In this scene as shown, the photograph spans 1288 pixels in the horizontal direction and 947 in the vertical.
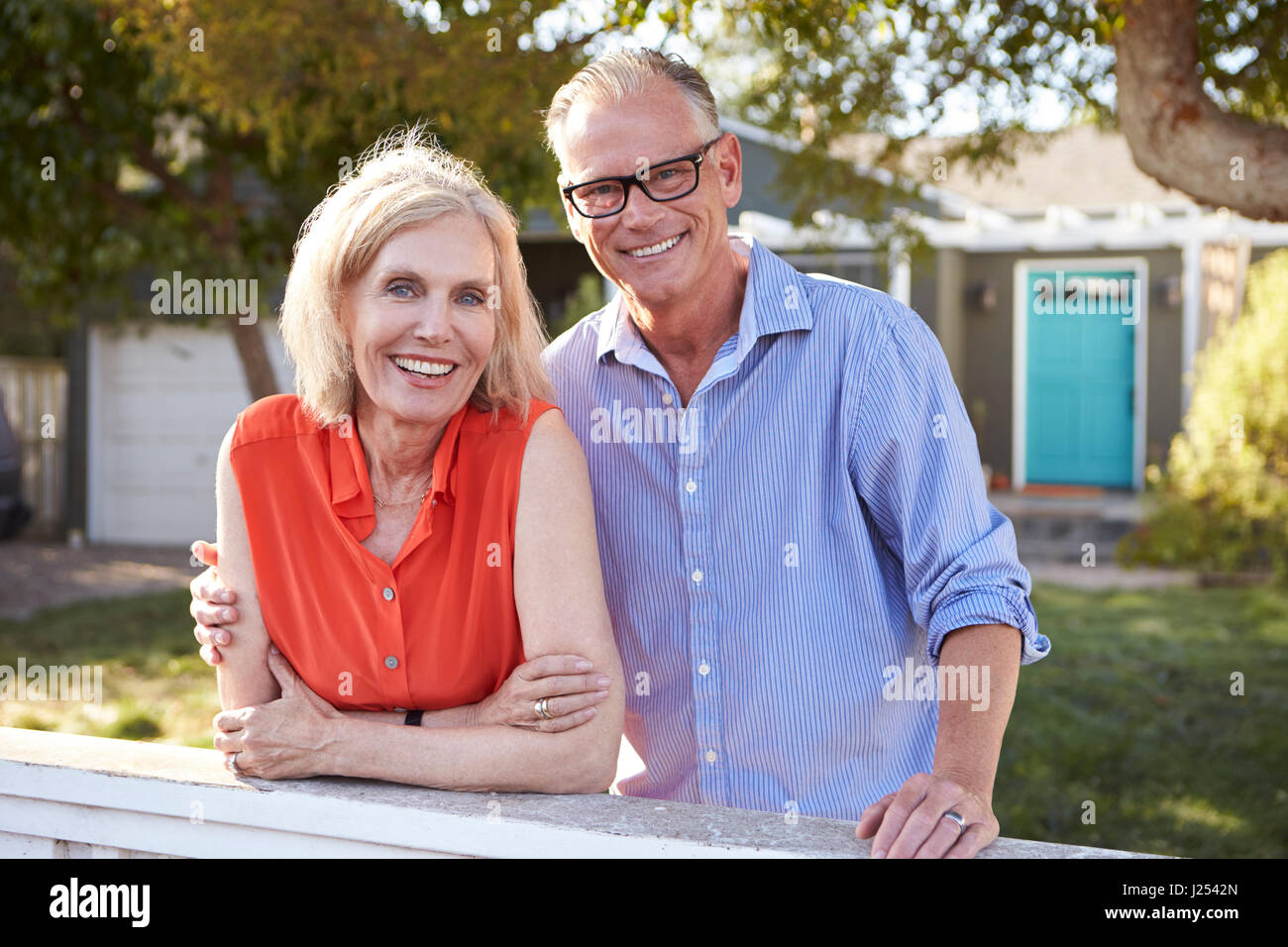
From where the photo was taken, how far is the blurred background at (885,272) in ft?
16.5

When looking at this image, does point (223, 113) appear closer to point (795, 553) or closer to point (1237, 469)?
point (795, 553)

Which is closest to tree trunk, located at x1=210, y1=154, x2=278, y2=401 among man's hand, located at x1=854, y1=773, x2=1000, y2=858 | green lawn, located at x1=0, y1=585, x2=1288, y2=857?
green lawn, located at x1=0, y1=585, x2=1288, y2=857

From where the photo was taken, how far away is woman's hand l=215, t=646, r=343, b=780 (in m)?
2.03

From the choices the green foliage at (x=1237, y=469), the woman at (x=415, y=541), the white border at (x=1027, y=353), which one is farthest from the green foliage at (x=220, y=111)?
the white border at (x=1027, y=353)

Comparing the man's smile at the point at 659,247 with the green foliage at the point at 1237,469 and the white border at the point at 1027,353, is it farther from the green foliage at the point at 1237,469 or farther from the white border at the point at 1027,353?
the white border at the point at 1027,353

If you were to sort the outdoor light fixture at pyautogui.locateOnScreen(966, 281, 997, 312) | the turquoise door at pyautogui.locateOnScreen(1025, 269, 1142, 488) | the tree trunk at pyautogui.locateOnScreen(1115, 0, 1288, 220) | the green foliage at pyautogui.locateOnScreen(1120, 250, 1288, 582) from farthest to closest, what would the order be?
1. the outdoor light fixture at pyautogui.locateOnScreen(966, 281, 997, 312)
2. the turquoise door at pyautogui.locateOnScreen(1025, 269, 1142, 488)
3. the green foliage at pyautogui.locateOnScreen(1120, 250, 1288, 582)
4. the tree trunk at pyautogui.locateOnScreen(1115, 0, 1288, 220)

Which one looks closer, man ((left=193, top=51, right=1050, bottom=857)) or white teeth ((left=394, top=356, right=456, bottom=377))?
white teeth ((left=394, top=356, right=456, bottom=377))

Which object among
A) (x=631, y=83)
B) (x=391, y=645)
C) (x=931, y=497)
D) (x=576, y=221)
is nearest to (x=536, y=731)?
(x=391, y=645)

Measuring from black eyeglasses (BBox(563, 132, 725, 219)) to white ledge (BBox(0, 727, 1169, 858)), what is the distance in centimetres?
111

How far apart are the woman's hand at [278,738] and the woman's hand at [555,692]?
30 centimetres

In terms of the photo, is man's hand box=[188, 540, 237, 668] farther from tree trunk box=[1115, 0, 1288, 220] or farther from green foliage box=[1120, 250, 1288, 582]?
green foliage box=[1120, 250, 1288, 582]

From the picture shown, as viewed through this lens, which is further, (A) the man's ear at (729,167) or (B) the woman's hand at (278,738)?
(A) the man's ear at (729,167)

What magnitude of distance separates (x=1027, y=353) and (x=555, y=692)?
44.0 feet
